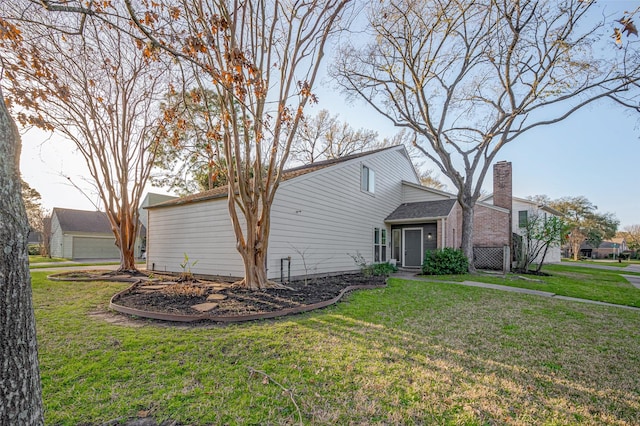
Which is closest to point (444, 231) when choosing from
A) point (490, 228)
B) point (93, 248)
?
point (490, 228)

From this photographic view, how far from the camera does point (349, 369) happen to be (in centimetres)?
314

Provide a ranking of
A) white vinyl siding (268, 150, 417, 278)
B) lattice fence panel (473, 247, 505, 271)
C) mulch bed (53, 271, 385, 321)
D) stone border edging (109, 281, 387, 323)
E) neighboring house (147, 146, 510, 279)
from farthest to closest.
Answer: lattice fence panel (473, 247, 505, 271) → neighboring house (147, 146, 510, 279) → white vinyl siding (268, 150, 417, 278) → mulch bed (53, 271, 385, 321) → stone border edging (109, 281, 387, 323)

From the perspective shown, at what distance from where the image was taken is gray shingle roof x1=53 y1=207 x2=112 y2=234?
2527cm

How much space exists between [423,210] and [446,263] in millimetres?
3215

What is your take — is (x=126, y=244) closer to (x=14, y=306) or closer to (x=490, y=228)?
(x=14, y=306)

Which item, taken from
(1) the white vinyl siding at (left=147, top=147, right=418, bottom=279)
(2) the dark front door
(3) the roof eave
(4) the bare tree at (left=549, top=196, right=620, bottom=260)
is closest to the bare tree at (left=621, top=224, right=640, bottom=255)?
(4) the bare tree at (left=549, top=196, right=620, bottom=260)

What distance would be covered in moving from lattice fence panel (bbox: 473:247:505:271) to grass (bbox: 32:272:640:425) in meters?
9.50

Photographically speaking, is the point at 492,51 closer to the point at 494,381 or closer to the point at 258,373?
the point at 494,381

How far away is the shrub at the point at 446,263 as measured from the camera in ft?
39.7

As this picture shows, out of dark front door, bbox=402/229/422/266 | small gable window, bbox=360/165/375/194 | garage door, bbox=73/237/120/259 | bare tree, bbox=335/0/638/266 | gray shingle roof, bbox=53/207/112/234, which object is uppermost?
bare tree, bbox=335/0/638/266

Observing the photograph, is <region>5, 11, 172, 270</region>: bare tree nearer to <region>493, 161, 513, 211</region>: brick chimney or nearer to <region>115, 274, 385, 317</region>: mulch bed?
<region>115, 274, 385, 317</region>: mulch bed

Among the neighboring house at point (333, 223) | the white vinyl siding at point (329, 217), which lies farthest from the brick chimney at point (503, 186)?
the white vinyl siding at point (329, 217)

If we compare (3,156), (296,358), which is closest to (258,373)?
(296,358)

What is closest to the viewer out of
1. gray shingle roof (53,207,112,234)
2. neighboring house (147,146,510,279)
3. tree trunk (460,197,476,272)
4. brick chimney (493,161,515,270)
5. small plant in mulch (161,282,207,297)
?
small plant in mulch (161,282,207,297)
